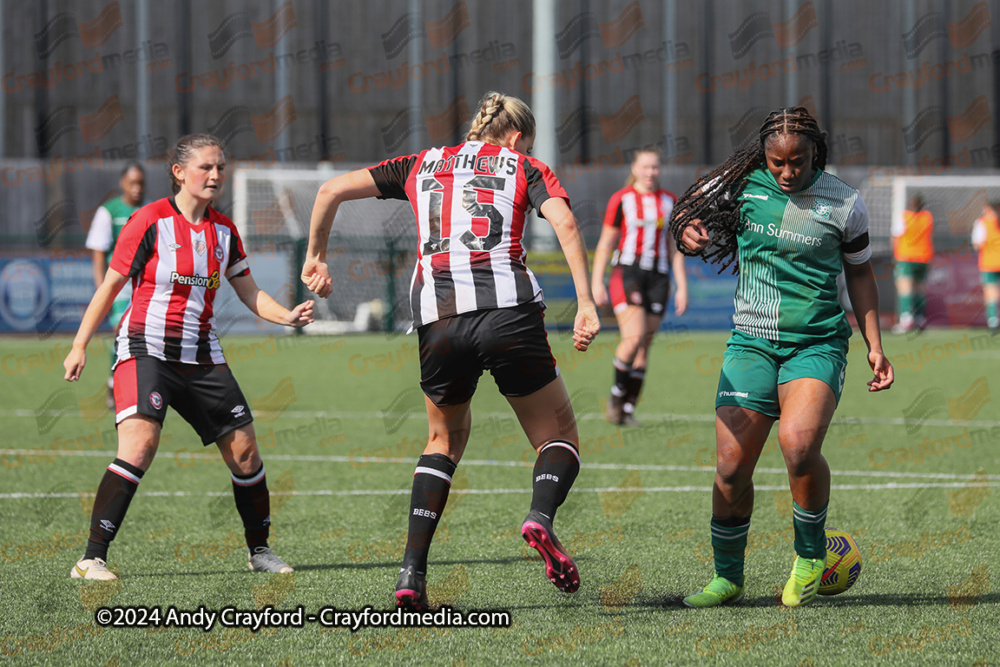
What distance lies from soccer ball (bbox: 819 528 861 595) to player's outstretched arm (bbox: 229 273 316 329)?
6.91 ft

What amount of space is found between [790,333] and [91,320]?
2.66m

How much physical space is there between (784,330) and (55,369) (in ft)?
40.3

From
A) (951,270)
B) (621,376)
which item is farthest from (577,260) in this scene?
(951,270)

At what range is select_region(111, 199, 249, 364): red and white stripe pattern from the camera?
4734 mm

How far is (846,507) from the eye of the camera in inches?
239

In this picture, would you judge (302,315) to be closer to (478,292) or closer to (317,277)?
(317,277)

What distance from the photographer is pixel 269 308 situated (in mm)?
4844

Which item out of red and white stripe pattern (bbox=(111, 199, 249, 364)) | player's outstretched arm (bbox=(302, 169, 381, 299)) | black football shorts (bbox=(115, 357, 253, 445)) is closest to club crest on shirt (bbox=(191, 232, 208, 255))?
red and white stripe pattern (bbox=(111, 199, 249, 364))

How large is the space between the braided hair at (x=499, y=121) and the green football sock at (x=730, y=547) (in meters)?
1.56

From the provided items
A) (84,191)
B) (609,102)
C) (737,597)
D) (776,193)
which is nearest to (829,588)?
(737,597)

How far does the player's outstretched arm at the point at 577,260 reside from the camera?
382 cm

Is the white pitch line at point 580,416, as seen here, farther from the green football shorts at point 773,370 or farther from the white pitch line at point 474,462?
the green football shorts at point 773,370

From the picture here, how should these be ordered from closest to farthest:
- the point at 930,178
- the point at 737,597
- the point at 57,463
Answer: the point at 737,597 → the point at 57,463 → the point at 930,178

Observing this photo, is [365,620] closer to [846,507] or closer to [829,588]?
[829,588]
